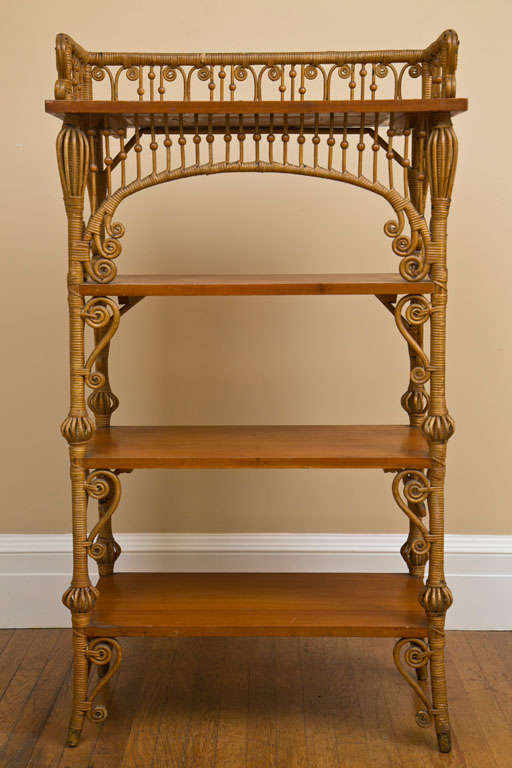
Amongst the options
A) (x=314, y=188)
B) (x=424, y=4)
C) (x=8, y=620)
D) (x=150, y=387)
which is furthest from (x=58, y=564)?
(x=424, y=4)

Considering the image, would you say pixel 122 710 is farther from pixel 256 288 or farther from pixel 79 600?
pixel 256 288

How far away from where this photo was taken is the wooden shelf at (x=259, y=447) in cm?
246

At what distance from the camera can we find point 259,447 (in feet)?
8.41

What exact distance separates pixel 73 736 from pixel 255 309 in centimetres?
155

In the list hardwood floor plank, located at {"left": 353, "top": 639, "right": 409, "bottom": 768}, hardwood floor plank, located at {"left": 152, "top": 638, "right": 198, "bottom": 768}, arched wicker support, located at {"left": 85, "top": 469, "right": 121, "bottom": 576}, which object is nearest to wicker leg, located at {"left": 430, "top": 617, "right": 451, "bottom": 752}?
hardwood floor plank, located at {"left": 353, "top": 639, "right": 409, "bottom": 768}

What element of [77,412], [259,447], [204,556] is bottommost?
[204,556]

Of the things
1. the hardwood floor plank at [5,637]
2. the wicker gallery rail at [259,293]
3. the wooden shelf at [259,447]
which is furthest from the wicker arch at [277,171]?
the hardwood floor plank at [5,637]

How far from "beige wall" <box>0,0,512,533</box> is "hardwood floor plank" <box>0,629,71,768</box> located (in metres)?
0.46

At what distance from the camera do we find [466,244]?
10.6ft

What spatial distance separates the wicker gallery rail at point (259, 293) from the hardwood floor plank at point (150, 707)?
172 mm

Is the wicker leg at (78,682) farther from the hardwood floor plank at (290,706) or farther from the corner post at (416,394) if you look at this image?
the corner post at (416,394)

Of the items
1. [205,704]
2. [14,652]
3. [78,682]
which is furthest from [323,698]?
[14,652]

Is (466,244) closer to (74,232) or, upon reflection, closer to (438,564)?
(438,564)

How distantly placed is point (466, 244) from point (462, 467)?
809 millimetres
